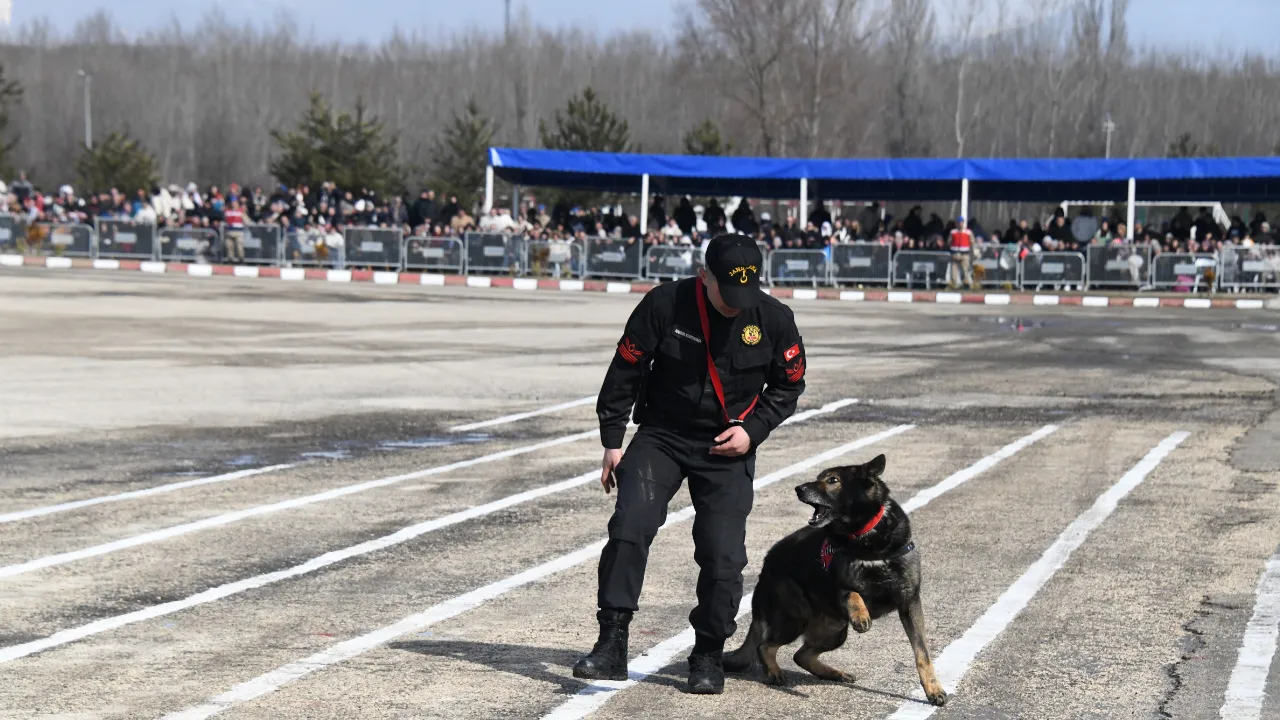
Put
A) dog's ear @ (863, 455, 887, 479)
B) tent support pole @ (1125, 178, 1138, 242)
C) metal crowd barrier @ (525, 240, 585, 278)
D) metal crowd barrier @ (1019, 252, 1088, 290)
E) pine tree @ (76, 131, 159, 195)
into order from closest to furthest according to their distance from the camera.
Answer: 1. dog's ear @ (863, 455, 887, 479)
2. metal crowd barrier @ (1019, 252, 1088, 290)
3. metal crowd barrier @ (525, 240, 585, 278)
4. tent support pole @ (1125, 178, 1138, 242)
5. pine tree @ (76, 131, 159, 195)

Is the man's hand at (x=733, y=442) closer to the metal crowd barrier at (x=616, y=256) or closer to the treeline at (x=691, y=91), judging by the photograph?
the metal crowd barrier at (x=616, y=256)


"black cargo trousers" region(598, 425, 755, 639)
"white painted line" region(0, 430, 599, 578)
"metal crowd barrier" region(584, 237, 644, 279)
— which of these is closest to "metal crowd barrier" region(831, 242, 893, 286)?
"metal crowd barrier" region(584, 237, 644, 279)

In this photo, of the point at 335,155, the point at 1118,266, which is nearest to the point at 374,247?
the point at 1118,266

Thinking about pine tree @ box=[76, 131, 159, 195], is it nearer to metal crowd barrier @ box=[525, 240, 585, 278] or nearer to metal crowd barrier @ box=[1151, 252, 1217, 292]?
metal crowd barrier @ box=[525, 240, 585, 278]

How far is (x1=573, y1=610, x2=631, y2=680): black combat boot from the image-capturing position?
20.9 ft

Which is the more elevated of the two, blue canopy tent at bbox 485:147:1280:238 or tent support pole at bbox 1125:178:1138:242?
blue canopy tent at bbox 485:147:1280:238

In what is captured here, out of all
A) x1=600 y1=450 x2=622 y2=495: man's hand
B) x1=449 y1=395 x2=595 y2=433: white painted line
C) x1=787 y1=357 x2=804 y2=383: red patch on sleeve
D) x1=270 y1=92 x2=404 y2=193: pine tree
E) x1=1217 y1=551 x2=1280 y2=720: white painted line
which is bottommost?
x1=449 y1=395 x2=595 y2=433: white painted line

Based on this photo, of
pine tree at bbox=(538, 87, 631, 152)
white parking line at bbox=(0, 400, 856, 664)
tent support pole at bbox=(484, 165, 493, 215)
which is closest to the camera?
white parking line at bbox=(0, 400, 856, 664)

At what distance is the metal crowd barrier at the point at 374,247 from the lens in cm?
3753

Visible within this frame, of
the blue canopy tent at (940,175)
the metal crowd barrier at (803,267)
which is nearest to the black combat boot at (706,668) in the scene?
the metal crowd barrier at (803,267)

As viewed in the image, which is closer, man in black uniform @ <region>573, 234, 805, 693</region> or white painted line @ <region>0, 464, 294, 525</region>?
man in black uniform @ <region>573, 234, 805, 693</region>

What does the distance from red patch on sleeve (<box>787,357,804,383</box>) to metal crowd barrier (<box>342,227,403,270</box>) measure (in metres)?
31.6

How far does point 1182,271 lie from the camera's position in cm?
3619

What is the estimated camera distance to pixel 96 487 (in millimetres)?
10984
